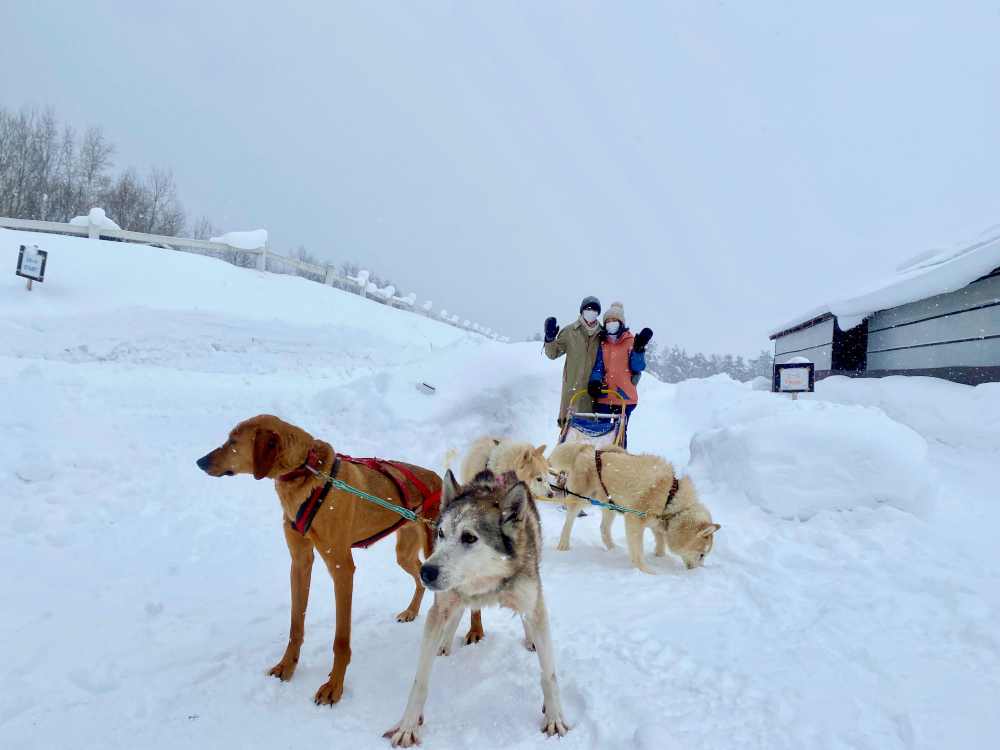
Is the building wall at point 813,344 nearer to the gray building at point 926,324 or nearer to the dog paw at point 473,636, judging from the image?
the gray building at point 926,324

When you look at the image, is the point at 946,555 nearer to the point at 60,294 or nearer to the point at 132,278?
the point at 60,294

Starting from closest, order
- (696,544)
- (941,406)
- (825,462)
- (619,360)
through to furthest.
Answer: (696,544)
(825,462)
(941,406)
(619,360)

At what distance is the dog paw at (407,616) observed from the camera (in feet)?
13.0

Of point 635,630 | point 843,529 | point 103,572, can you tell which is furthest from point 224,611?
point 843,529

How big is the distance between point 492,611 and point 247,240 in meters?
16.7

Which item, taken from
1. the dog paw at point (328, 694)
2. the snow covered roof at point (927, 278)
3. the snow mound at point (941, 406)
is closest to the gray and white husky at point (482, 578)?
the dog paw at point (328, 694)

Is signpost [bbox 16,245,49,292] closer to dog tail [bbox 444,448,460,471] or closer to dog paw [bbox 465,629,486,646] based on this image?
dog tail [bbox 444,448,460,471]

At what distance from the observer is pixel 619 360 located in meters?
7.44

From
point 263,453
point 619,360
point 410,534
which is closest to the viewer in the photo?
point 263,453

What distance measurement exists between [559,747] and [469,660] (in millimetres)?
973

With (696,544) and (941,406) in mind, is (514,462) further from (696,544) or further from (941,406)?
(941,406)

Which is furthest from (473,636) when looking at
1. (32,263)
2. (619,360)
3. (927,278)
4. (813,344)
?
(813,344)

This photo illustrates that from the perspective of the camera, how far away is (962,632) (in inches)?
125

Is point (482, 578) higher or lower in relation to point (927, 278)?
lower
